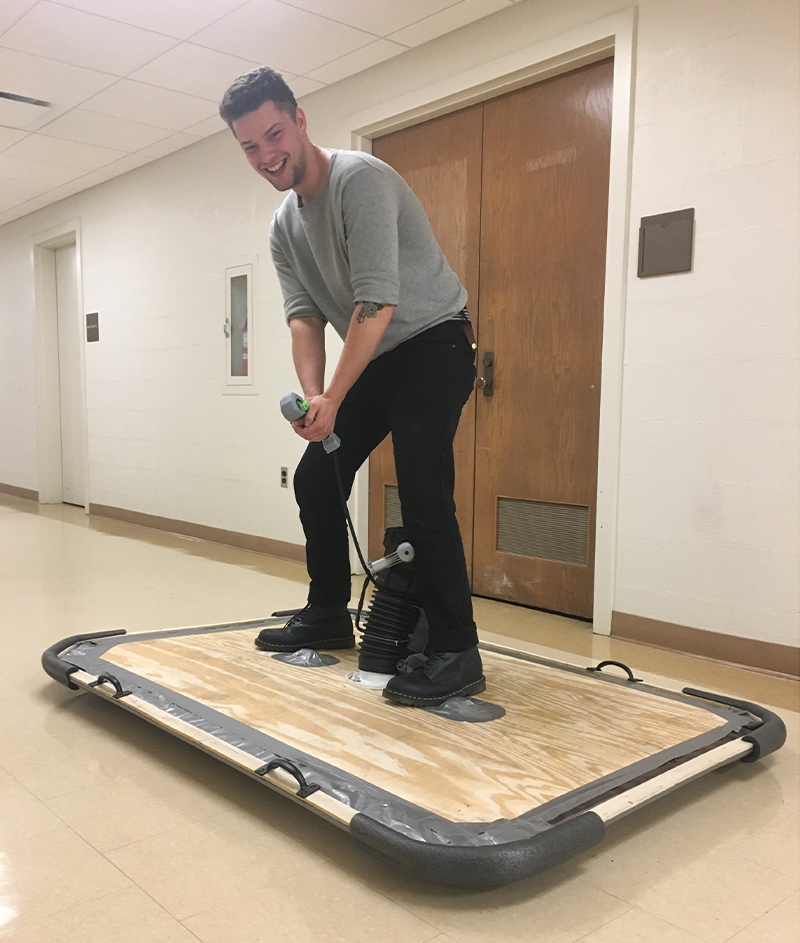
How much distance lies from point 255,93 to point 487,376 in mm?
1843

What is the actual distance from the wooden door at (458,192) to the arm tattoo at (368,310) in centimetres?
175

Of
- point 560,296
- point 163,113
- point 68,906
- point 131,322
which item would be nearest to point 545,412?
point 560,296

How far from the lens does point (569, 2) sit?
298 centimetres

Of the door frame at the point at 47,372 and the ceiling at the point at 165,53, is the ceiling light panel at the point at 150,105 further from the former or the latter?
the door frame at the point at 47,372

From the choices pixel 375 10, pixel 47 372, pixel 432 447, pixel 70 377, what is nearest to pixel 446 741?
pixel 432 447

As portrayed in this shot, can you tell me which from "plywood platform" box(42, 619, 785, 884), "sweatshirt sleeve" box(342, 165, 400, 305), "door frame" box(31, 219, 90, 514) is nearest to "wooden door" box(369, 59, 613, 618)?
"plywood platform" box(42, 619, 785, 884)

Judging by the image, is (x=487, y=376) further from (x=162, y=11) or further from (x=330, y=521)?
(x=162, y=11)

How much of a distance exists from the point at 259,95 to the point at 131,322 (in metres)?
4.29

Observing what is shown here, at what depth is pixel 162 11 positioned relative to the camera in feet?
10.8

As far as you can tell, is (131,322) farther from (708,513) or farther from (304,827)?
(304,827)

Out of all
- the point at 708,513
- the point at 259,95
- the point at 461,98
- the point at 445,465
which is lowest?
the point at 708,513

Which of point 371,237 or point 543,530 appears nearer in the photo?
point 371,237

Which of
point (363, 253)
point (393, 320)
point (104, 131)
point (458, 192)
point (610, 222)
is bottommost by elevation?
point (393, 320)

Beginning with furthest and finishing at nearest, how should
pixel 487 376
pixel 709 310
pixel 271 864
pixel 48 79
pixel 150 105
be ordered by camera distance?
pixel 150 105, pixel 48 79, pixel 487 376, pixel 709 310, pixel 271 864
